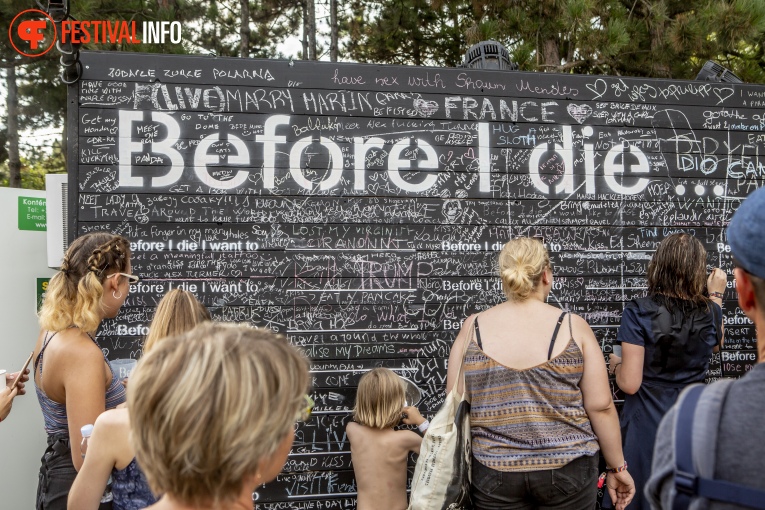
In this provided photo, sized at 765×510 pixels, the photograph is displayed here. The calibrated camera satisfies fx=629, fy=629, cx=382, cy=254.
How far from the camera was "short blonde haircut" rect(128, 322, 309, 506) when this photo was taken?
1.16 metres

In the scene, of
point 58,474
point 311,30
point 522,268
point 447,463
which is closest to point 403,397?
point 447,463

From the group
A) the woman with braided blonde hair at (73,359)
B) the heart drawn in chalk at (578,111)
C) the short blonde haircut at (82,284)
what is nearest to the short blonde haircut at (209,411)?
the woman with braided blonde hair at (73,359)

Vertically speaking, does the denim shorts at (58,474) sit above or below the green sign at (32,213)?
below

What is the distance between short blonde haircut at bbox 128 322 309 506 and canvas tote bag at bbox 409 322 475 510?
1640mm

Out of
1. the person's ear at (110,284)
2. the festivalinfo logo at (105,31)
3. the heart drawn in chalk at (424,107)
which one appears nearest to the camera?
the person's ear at (110,284)

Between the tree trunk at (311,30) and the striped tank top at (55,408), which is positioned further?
the tree trunk at (311,30)

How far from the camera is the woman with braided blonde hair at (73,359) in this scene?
8.37 ft

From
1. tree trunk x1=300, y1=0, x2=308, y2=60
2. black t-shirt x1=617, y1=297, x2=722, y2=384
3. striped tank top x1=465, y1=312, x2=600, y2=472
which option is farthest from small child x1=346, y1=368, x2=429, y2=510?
tree trunk x1=300, y1=0, x2=308, y2=60

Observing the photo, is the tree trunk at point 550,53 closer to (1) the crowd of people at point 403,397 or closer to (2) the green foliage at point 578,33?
(2) the green foliage at point 578,33

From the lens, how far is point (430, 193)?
4.43 metres

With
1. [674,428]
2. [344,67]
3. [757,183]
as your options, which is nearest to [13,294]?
[344,67]

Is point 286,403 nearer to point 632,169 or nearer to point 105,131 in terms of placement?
point 105,131

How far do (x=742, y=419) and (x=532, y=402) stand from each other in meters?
1.61

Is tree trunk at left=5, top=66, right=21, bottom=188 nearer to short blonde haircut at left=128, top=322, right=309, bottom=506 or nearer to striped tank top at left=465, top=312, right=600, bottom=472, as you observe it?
striped tank top at left=465, top=312, right=600, bottom=472
